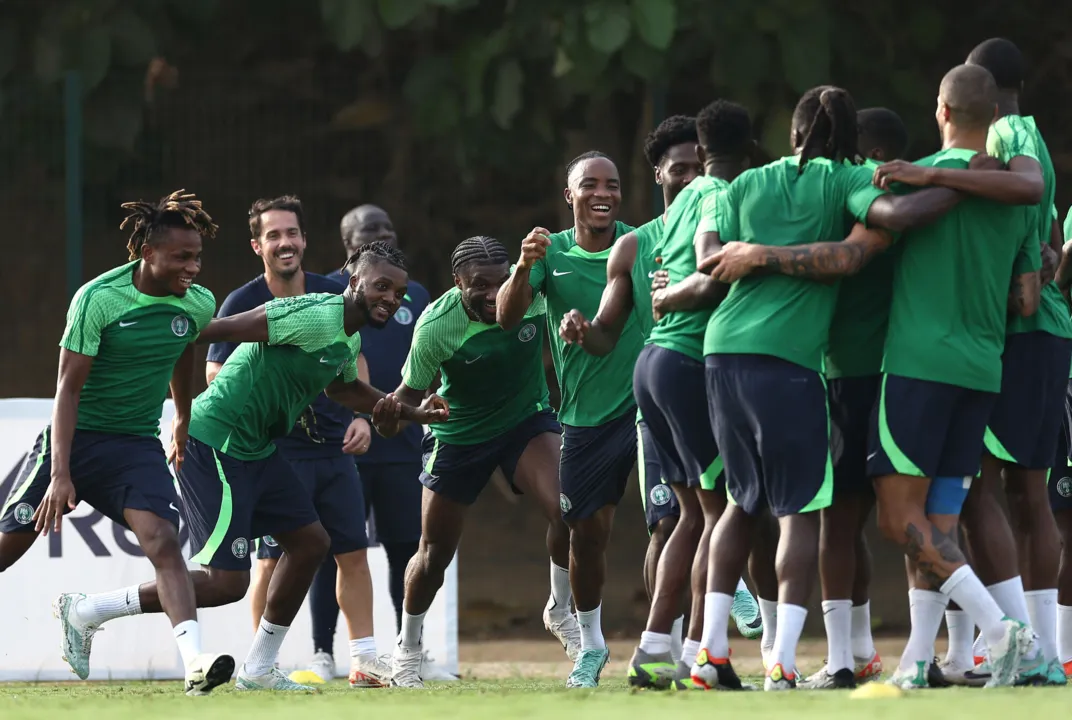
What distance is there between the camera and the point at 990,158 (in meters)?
6.31

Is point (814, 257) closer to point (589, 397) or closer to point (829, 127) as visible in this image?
point (829, 127)

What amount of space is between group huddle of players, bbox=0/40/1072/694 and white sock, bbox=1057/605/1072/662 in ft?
0.04

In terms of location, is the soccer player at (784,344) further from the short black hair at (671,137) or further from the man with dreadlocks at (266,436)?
the man with dreadlocks at (266,436)

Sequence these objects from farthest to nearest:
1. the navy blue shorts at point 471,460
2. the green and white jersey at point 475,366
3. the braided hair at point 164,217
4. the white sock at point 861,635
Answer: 1. the navy blue shorts at point 471,460
2. the green and white jersey at point 475,366
3. the braided hair at point 164,217
4. the white sock at point 861,635

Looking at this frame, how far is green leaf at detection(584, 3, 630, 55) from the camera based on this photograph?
10.3 meters

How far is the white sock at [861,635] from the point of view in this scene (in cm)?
719

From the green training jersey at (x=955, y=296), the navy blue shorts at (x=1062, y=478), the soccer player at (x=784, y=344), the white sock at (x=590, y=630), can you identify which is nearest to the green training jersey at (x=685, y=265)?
the soccer player at (x=784, y=344)

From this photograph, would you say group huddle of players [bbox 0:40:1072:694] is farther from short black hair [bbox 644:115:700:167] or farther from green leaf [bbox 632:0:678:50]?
green leaf [bbox 632:0:678:50]

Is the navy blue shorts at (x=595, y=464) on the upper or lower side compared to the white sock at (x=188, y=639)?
upper

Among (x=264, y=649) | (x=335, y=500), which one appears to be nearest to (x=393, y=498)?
(x=335, y=500)

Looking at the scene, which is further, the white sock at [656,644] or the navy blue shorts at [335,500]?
the navy blue shorts at [335,500]

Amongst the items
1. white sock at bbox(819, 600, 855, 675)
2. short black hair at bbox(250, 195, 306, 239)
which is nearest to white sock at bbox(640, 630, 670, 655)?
white sock at bbox(819, 600, 855, 675)

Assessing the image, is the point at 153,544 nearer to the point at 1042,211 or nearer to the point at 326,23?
the point at 1042,211

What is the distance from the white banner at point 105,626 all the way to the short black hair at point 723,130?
3663 millimetres
